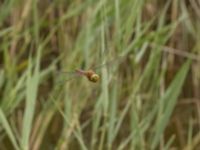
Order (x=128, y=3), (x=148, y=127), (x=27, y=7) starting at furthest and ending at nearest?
(x=27, y=7), (x=148, y=127), (x=128, y=3)

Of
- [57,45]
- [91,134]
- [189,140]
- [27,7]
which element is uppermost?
[27,7]

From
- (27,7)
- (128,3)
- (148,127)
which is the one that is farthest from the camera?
(27,7)

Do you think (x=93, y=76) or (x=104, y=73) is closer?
(x=93, y=76)

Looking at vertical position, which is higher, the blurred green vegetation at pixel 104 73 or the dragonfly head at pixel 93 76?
the dragonfly head at pixel 93 76

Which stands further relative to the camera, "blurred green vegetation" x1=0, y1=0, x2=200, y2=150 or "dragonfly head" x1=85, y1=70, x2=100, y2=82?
"blurred green vegetation" x1=0, y1=0, x2=200, y2=150

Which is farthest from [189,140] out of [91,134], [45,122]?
[45,122]

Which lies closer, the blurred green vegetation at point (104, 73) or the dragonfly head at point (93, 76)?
the dragonfly head at point (93, 76)

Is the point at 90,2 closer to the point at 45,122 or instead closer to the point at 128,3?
the point at 128,3

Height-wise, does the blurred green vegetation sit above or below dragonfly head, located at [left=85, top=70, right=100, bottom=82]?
below
